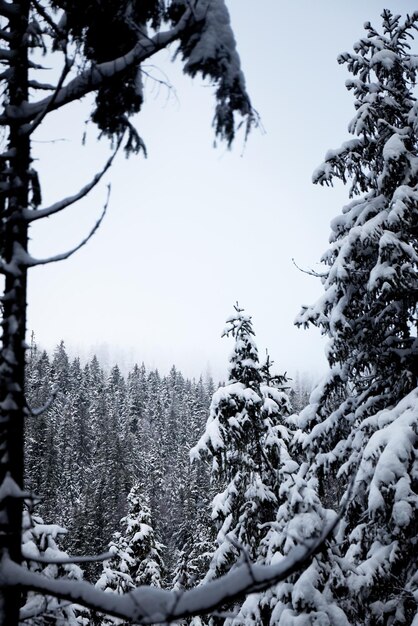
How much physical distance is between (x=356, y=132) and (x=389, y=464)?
223 inches

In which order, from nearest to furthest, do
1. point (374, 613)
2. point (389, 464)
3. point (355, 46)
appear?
1. point (389, 464)
2. point (374, 613)
3. point (355, 46)

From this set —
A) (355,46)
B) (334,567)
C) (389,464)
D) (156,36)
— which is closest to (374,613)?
(334,567)

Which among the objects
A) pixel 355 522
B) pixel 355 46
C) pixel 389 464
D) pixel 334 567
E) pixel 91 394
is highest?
pixel 91 394

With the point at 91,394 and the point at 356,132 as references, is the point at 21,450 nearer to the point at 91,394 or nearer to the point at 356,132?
the point at 356,132

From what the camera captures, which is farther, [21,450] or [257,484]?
[257,484]

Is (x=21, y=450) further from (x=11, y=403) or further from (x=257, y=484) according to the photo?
(x=257, y=484)

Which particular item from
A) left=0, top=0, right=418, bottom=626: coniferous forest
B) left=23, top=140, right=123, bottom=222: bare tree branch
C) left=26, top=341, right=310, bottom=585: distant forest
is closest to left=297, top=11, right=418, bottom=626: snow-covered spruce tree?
left=0, top=0, right=418, bottom=626: coniferous forest

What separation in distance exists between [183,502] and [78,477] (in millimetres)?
18420

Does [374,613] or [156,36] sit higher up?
[156,36]

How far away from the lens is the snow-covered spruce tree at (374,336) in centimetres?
591

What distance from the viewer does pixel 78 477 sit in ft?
211

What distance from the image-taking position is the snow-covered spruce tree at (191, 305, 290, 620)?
11.2 meters

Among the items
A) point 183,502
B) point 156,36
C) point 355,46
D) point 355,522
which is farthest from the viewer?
point 183,502

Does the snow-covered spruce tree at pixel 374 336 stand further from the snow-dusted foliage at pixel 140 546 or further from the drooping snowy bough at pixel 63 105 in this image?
the snow-dusted foliage at pixel 140 546
